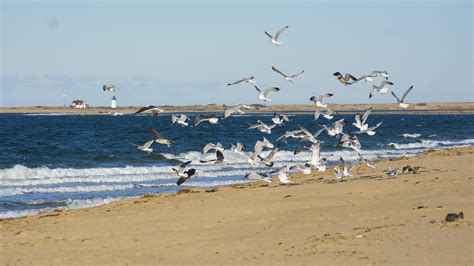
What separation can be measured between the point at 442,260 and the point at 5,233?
22.7ft

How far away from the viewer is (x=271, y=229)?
10562mm

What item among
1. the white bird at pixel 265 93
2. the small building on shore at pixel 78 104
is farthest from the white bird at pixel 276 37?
the small building on shore at pixel 78 104

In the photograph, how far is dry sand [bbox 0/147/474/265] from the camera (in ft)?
27.9

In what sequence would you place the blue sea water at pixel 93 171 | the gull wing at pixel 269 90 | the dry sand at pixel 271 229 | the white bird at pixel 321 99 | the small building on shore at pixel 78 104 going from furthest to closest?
the small building on shore at pixel 78 104 → the white bird at pixel 321 99 → the gull wing at pixel 269 90 → the blue sea water at pixel 93 171 → the dry sand at pixel 271 229

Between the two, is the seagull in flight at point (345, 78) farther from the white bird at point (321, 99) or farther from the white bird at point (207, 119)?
the white bird at point (207, 119)

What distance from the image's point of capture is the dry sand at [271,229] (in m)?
8.52

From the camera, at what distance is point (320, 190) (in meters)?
15.1

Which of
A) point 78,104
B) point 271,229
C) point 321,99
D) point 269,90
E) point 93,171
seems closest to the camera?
point 271,229

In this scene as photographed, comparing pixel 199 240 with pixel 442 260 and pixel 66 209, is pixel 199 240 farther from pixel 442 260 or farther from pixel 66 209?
pixel 66 209

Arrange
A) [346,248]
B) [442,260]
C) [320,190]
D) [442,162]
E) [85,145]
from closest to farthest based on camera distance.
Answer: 1. [442,260]
2. [346,248]
3. [320,190]
4. [442,162]
5. [85,145]

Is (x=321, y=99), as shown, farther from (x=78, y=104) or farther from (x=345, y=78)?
(x=78, y=104)

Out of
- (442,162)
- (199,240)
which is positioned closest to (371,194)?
(199,240)

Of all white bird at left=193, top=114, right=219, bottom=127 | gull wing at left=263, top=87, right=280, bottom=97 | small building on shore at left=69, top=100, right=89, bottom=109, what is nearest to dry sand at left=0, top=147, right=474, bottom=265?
white bird at left=193, top=114, right=219, bottom=127

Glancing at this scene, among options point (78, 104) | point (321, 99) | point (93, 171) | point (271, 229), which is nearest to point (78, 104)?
point (78, 104)
